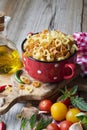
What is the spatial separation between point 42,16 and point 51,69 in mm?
603

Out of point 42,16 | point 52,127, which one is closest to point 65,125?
point 52,127

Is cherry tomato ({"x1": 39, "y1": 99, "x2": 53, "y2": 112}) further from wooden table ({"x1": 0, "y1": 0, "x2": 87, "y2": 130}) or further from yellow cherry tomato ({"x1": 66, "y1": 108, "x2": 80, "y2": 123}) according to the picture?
wooden table ({"x1": 0, "y1": 0, "x2": 87, "y2": 130})

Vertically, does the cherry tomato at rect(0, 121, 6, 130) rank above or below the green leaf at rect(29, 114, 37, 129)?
below

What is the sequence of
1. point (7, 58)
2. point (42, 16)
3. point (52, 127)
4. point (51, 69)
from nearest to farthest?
1. point (52, 127)
2. point (51, 69)
3. point (7, 58)
4. point (42, 16)

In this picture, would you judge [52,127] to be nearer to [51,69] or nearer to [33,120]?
[33,120]

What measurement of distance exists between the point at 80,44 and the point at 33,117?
34cm

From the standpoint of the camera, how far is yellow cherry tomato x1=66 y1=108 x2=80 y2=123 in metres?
0.85

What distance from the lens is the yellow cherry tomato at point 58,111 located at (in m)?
→ 0.88

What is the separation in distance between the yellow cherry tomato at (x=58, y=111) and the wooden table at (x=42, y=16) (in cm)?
36

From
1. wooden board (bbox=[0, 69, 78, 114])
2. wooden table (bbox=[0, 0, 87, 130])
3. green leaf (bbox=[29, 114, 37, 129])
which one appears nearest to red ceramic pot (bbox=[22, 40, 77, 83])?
wooden board (bbox=[0, 69, 78, 114])

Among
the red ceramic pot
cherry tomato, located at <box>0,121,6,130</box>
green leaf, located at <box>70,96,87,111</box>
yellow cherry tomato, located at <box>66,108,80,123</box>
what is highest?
the red ceramic pot

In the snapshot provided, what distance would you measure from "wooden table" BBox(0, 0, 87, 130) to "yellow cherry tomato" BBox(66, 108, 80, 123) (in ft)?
1.29

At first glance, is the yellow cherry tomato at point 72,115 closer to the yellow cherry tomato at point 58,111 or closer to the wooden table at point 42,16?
the yellow cherry tomato at point 58,111

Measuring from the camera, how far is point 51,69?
92 centimetres
